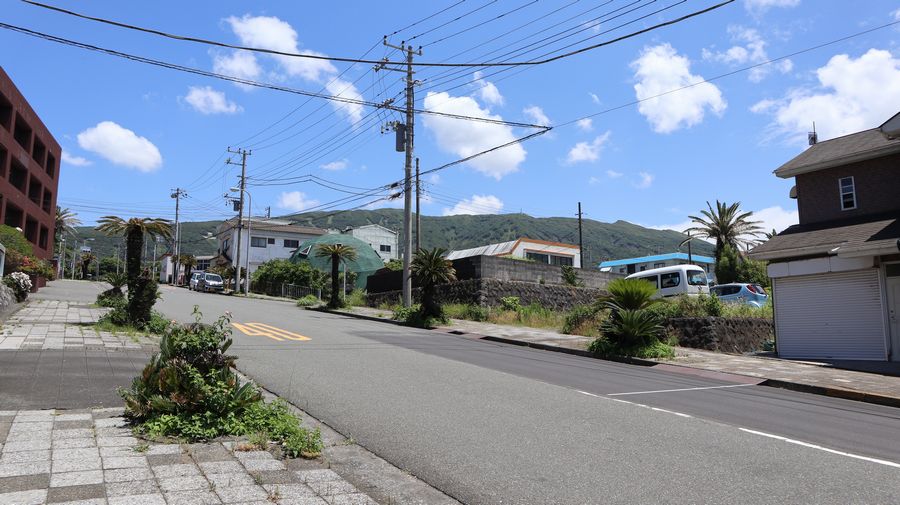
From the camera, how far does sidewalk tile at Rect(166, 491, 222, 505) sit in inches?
159

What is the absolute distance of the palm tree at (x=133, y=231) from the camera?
16.8 meters

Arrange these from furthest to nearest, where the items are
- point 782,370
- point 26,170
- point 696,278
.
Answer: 1. point 26,170
2. point 696,278
3. point 782,370

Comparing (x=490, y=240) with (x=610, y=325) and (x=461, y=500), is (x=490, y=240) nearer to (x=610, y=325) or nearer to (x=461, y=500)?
(x=610, y=325)

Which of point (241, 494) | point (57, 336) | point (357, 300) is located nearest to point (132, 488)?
point (241, 494)

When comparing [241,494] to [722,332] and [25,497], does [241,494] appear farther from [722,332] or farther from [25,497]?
[722,332]

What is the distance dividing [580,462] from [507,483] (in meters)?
0.98

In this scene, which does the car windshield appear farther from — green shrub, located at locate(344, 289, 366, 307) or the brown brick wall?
green shrub, located at locate(344, 289, 366, 307)

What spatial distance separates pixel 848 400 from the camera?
10695 mm

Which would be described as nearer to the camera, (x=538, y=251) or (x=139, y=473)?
(x=139, y=473)

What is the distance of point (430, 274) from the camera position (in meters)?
25.4

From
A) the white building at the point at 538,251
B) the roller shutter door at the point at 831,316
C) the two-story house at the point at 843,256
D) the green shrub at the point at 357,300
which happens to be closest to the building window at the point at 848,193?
the two-story house at the point at 843,256

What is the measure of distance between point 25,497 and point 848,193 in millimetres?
21527

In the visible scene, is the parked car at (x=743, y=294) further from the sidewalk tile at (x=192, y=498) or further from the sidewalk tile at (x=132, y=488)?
the sidewalk tile at (x=132, y=488)

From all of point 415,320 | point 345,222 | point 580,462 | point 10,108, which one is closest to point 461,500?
point 580,462
